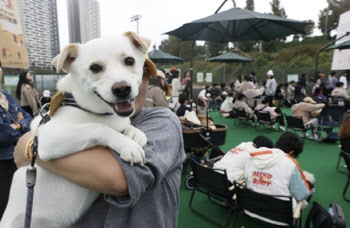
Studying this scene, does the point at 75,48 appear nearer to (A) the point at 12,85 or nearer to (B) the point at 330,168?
(B) the point at 330,168

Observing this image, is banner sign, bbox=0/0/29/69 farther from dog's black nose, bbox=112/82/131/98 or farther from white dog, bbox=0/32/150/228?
dog's black nose, bbox=112/82/131/98

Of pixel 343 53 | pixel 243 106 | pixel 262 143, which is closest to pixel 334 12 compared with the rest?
pixel 343 53

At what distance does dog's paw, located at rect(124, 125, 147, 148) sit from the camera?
1063mm

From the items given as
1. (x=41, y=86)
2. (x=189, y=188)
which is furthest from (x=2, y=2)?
(x=189, y=188)

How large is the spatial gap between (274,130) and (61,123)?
26.5 ft

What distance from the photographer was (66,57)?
1.18 m

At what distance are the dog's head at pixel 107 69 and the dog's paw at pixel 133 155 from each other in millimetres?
202

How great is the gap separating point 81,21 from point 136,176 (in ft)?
9.36

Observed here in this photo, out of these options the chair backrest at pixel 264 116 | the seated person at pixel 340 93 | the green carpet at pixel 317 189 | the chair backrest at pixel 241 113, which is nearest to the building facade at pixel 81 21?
the green carpet at pixel 317 189

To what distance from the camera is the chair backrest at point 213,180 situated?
9.77 feet

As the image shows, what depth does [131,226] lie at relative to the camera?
102 cm

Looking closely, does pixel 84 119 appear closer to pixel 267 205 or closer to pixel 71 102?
pixel 71 102

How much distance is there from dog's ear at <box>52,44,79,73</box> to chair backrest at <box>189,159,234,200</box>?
→ 88.8 inches

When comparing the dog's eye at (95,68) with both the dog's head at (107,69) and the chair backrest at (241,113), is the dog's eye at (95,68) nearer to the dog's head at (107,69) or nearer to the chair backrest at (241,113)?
the dog's head at (107,69)
